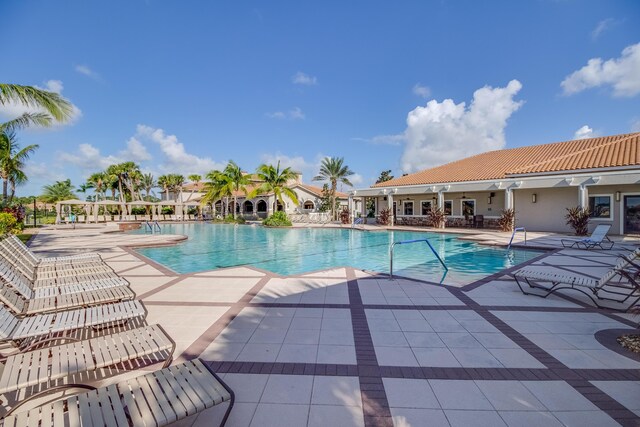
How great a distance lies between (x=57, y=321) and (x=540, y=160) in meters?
27.2

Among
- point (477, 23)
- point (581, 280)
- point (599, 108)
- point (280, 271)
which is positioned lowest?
point (280, 271)

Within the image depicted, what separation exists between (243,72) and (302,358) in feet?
74.6

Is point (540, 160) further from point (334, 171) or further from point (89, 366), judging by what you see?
point (89, 366)

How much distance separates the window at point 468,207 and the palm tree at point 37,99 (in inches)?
947

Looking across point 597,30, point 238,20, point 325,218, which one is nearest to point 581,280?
point 597,30

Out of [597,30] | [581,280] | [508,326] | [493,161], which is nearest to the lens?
[508,326]

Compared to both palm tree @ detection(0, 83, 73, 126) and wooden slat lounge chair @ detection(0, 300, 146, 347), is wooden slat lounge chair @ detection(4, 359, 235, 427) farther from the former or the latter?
palm tree @ detection(0, 83, 73, 126)

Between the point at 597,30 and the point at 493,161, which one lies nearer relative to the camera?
the point at 597,30

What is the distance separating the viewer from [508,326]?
15.0 feet

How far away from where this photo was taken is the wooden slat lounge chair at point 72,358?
92.6 inches

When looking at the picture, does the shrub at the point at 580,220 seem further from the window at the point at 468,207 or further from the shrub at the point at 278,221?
the shrub at the point at 278,221

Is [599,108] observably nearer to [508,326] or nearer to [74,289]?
[508,326]

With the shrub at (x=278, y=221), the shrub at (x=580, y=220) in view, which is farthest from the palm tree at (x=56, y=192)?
the shrub at (x=580, y=220)

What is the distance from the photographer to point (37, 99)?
944 centimetres
